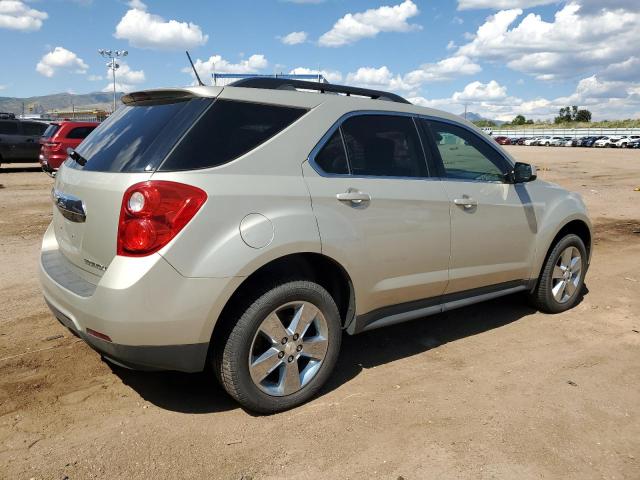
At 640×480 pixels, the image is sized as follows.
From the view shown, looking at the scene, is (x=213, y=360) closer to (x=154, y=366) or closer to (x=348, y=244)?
(x=154, y=366)

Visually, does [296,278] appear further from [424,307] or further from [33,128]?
[33,128]

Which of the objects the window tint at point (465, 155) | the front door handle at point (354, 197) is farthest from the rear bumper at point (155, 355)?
the window tint at point (465, 155)

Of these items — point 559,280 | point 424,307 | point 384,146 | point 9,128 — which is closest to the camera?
point 384,146

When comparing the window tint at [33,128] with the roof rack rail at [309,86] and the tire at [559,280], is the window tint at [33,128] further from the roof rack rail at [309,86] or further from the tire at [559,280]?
the tire at [559,280]

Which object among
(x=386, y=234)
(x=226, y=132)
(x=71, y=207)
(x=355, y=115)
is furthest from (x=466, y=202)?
(x=71, y=207)

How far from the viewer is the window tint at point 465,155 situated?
415 centimetres

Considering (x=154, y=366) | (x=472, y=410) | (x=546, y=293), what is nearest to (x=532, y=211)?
(x=546, y=293)

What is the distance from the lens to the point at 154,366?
2.87 m

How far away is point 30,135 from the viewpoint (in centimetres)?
2038

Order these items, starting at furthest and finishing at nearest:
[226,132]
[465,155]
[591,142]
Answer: [591,142], [465,155], [226,132]

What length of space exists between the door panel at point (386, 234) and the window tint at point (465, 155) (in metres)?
0.34

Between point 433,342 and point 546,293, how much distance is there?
1.28m

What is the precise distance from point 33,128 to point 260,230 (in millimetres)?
20637

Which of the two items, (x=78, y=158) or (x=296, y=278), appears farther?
(x=78, y=158)
